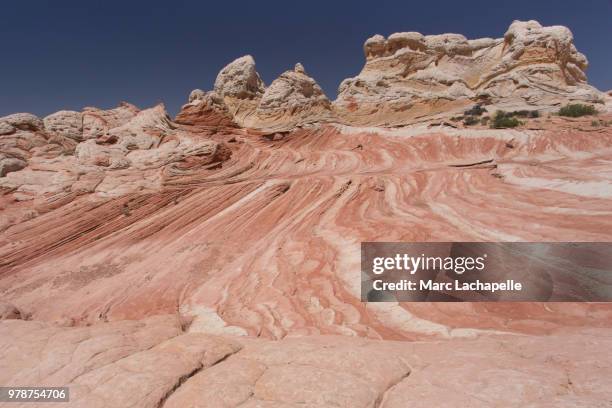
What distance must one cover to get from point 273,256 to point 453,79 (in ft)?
147

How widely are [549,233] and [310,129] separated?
17.7 m

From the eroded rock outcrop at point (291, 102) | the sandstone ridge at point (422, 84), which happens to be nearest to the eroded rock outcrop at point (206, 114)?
the eroded rock outcrop at point (291, 102)

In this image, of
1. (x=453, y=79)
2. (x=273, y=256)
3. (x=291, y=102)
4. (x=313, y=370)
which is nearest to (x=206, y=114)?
(x=291, y=102)

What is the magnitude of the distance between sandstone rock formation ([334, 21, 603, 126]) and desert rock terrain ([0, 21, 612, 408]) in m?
17.8

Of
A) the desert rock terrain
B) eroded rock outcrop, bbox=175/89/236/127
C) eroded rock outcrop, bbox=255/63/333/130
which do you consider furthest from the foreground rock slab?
eroded rock outcrop, bbox=255/63/333/130

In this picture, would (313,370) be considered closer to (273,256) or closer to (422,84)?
(273,256)

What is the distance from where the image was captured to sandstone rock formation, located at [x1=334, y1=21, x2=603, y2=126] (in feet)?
119

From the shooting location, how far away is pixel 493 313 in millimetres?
5328

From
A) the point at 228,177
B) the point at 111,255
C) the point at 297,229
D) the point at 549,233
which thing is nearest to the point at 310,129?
the point at 228,177

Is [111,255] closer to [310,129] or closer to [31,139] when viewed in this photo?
[31,139]

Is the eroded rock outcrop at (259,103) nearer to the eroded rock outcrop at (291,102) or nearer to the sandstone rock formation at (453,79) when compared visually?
the eroded rock outcrop at (291,102)

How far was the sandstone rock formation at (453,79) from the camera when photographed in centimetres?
3619

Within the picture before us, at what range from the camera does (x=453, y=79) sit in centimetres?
4378

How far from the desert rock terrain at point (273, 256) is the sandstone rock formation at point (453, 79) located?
58.4 ft
